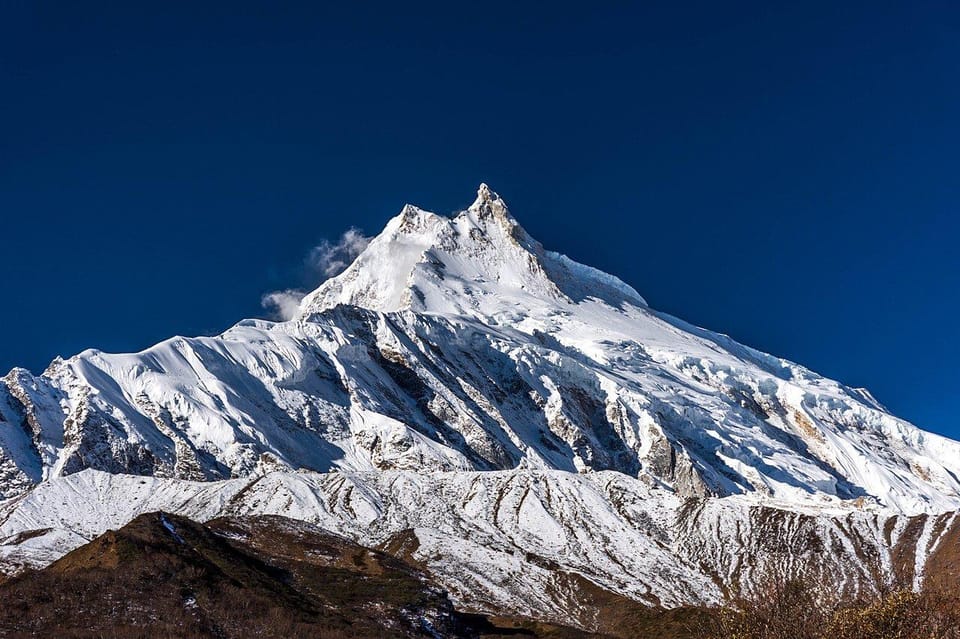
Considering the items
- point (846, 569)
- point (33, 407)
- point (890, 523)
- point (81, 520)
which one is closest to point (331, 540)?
point (81, 520)

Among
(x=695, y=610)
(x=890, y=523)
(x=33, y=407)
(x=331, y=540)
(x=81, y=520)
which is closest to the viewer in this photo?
(x=695, y=610)

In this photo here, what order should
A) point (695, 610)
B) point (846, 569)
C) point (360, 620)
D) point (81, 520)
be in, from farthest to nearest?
point (81, 520), point (846, 569), point (695, 610), point (360, 620)

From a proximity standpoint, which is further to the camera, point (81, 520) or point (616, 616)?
point (81, 520)

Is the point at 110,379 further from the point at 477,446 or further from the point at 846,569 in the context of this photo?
the point at 846,569

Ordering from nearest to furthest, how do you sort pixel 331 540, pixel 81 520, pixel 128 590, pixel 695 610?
pixel 128 590
pixel 695 610
pixel 331 540
pixel 81 520

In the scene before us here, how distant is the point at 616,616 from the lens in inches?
3078

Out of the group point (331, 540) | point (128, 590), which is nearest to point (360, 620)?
point (128, 590)

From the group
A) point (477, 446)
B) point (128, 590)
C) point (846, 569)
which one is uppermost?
point (477, 446)

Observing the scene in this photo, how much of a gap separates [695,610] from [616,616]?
16311 millimetres

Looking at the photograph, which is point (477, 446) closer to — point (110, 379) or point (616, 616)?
point (110, 379)

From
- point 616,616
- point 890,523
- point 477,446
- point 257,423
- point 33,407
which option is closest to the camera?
point 616,616

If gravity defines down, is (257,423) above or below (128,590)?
above

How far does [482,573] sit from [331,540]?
18.6 metres

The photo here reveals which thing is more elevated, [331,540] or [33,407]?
[33,407]
